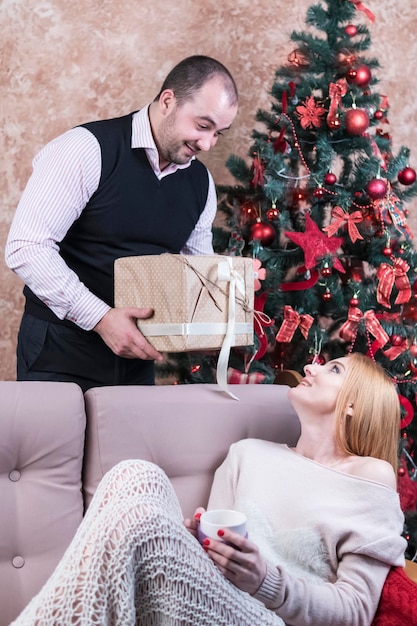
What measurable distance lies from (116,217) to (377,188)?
0.84 m

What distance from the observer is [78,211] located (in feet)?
6.83

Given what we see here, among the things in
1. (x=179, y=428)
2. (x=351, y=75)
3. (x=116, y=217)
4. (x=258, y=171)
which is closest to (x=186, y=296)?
(x=179, y=428)

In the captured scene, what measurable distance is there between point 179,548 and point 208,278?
71 cm

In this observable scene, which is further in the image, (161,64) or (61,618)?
(161,64)

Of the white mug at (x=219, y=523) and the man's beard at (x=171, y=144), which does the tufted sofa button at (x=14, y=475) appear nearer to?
the white mug at (x=219, y=523)

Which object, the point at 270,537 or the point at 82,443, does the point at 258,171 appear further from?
the point at 270,537

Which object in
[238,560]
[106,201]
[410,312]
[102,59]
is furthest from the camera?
[102,59]

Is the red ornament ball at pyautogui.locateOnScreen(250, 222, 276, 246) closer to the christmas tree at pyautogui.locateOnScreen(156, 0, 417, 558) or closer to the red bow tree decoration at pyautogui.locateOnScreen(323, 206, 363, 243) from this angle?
the christmas tree at pyautogui.locateOnScreen(156, 0, 417, 558)

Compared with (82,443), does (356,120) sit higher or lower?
higher

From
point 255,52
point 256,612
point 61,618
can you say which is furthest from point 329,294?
point 61,618

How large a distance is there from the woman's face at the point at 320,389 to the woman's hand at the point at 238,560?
49cm

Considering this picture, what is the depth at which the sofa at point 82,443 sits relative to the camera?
1682 millimetres

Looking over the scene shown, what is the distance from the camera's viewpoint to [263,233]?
251cm

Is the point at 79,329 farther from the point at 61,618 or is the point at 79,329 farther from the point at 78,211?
the point at 61,618
